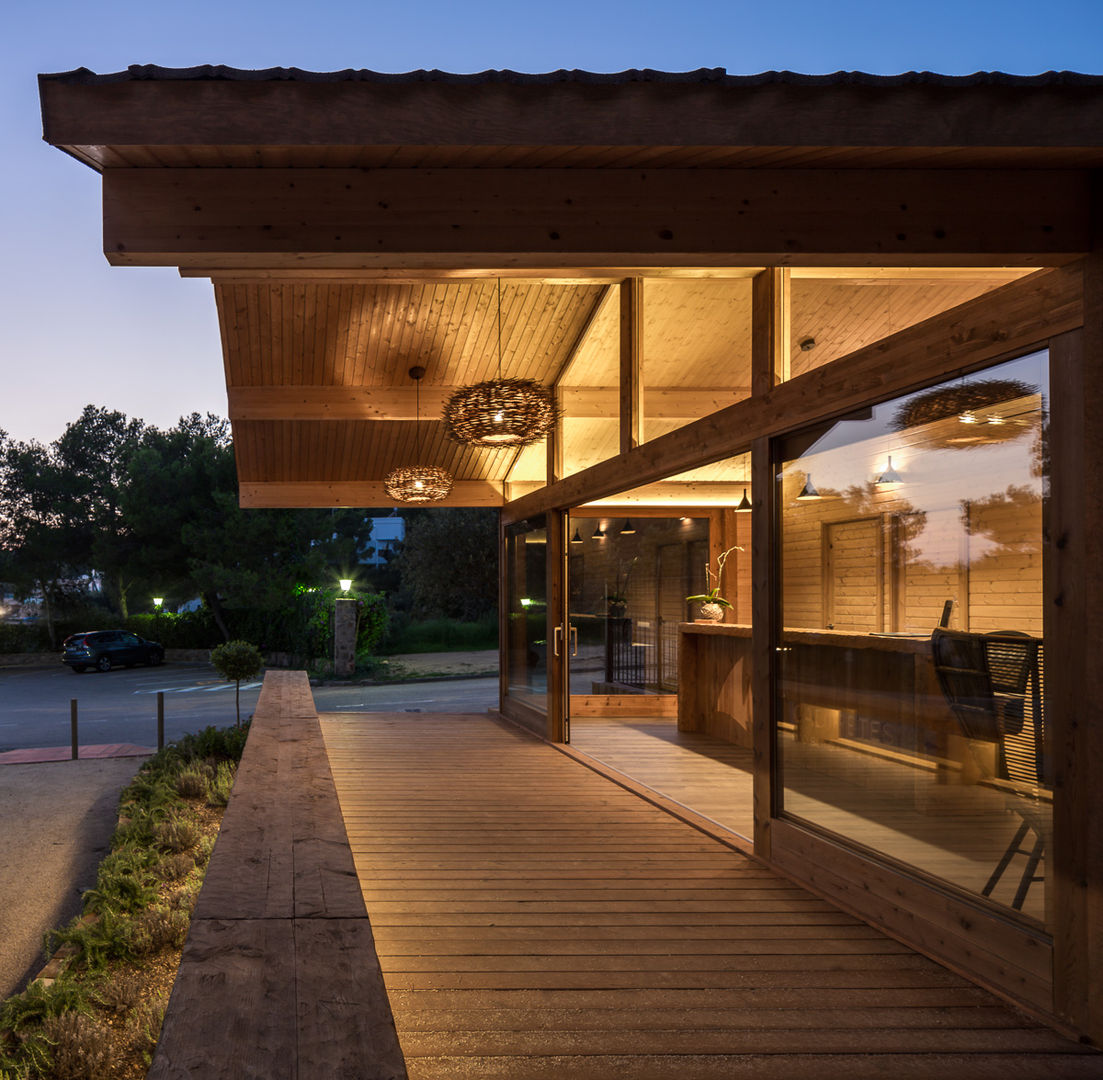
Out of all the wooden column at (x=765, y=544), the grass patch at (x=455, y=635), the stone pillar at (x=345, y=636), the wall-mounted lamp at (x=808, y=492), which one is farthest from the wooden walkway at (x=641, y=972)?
the grass patch at (x=455, y=635)

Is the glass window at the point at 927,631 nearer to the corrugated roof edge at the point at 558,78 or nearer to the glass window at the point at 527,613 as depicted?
the corrugated roof edge at the point at 558,78

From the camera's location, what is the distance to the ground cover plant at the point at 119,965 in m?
3.28

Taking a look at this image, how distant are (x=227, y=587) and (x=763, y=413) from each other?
74.9 feet

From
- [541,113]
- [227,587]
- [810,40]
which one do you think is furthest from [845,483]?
[810,40]

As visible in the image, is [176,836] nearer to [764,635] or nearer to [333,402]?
[764,635]

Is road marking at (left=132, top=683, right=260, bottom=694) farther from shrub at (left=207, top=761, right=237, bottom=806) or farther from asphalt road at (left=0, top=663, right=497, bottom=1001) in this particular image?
shrub at (left=207, top=761, right=237, bottom=806)

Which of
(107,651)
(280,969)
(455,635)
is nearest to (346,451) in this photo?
(280,969)

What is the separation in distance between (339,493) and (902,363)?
861 centimetres

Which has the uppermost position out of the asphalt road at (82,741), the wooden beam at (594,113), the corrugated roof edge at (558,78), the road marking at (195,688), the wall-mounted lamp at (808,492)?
the corrugated roof edge at (558,78)

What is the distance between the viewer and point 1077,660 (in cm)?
293

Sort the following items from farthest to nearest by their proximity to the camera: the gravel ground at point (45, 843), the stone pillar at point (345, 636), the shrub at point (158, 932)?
the stone pillar at point (345, 636) → the gravel ground at point (45, 843) → the shrub at point (158, 932)

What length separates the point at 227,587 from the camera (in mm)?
25234

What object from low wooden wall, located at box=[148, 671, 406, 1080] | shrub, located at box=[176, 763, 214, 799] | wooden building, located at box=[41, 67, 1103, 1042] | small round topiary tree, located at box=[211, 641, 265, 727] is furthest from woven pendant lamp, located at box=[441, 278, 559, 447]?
small round topiary tree, located at box=[211, 641, 265, 727]

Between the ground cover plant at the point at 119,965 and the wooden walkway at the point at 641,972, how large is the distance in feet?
3.08
